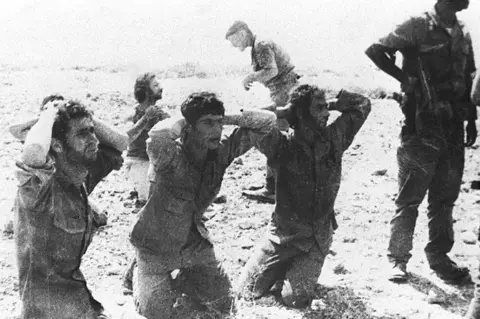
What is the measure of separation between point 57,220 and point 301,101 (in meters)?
2.01

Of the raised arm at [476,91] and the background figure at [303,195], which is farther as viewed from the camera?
the background figure at [303,195]

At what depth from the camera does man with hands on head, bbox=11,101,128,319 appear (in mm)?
3453

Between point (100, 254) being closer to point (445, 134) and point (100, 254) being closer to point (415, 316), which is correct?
point (415, 316)

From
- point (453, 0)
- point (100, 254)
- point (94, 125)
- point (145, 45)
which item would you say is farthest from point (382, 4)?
point (94, 125)

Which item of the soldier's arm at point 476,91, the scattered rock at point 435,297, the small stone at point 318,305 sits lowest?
the small stone at point 318,305

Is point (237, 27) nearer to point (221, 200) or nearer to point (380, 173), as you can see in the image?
point (221, 200)

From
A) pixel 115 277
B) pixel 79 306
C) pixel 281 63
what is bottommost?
pixel 115 277

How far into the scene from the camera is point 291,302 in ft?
16.0

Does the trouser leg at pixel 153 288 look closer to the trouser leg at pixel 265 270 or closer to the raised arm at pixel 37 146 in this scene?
Answer: the trouser leg at pixel 265 270

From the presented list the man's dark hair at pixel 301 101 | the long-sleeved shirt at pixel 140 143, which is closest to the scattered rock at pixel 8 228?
the long-sleeved shirt at pixel 140 143

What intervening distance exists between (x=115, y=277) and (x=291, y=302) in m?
1.50

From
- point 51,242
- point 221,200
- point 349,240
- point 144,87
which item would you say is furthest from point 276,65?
point 51,242

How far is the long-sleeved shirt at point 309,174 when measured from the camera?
484cm

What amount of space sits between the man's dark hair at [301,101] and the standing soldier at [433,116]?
0.86 metres
